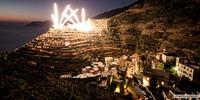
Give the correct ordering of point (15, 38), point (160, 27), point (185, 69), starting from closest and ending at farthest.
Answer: point (185, 69) → point (160, 27) → point (15, 38)

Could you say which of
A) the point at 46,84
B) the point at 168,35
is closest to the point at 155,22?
the point at 168,35

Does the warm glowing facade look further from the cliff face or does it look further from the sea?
the sea

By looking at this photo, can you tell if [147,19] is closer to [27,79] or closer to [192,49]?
[192,49]

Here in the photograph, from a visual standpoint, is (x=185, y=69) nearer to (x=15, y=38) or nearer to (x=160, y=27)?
(x=160, y=27)

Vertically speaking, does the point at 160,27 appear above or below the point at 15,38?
above

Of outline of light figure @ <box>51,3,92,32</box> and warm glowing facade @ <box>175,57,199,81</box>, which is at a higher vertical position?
outline of light figure @ <box>51,3,92,32</box>

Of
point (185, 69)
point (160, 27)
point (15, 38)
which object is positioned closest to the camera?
point (185, 69)

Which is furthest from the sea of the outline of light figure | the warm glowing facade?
the warm glowing facade

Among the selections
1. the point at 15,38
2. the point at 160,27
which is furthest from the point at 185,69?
the point at 15,38

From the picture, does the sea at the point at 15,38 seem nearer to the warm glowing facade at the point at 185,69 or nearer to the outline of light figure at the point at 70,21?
the outline of light figure at the point at 70,21
